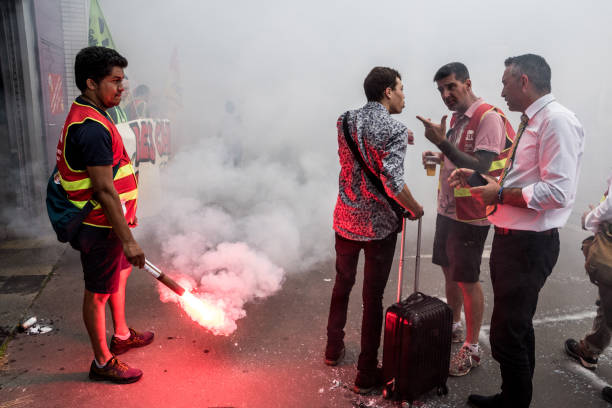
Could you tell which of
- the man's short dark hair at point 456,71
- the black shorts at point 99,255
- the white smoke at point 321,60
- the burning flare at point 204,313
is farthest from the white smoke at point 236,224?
the man's short dark hair at point 456,71

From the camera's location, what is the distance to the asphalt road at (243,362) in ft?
8.51

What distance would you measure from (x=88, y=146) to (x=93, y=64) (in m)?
0.51

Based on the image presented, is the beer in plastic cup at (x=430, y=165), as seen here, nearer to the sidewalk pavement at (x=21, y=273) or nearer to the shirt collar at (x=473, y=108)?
the shirt collar at (x=473, y=108)

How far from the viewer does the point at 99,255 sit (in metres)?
2.57

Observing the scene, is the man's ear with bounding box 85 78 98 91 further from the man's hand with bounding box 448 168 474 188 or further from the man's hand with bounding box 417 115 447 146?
the man's hand with bounding box 448 168 474 188

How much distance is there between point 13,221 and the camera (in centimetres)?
564

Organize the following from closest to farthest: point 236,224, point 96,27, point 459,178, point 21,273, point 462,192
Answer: point 459,178 < point 462,192 < point 21,273 < point 96,27 < point 236,224

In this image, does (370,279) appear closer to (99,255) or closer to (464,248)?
(464,248)

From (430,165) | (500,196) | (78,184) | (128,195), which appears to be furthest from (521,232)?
(78,184)

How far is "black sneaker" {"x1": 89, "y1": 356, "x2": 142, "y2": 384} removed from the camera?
8.80 feet

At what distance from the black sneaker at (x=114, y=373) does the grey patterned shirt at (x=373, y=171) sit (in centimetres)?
164

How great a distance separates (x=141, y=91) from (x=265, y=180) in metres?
2.95

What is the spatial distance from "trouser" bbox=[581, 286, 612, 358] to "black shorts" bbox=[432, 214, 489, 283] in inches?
34.0

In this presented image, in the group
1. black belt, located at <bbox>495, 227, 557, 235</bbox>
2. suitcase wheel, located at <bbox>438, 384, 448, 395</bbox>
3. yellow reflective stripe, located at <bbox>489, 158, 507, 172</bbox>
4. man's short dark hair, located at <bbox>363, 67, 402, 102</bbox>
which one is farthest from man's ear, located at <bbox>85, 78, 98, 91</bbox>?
suitcase wheel, located at <bbox>438, 384, 448, 395</bbox>
